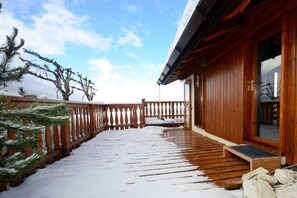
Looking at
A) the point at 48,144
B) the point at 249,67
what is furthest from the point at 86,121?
the point at 249,67

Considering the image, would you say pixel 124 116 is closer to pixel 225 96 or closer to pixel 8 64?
pixel 225 96

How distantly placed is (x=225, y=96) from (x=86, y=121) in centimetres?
336

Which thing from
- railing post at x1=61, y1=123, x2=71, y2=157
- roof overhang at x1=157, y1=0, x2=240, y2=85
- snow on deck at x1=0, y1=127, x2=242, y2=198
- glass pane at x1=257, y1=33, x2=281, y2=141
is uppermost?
roof overhang at x1=157, y1=0, x2=240, y2=85

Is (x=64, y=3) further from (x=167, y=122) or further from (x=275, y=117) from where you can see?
(x=275, y=117)

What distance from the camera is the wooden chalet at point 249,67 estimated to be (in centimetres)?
192

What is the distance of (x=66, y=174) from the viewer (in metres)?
2.15

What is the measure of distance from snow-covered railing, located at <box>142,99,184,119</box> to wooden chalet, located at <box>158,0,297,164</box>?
9.97 feet

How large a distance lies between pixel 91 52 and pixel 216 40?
13.4m

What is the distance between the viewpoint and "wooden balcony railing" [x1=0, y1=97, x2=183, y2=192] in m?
2.43

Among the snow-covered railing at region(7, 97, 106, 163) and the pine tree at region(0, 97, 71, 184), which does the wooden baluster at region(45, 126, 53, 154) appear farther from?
the pine tree at region(0, 97, 71, 184)

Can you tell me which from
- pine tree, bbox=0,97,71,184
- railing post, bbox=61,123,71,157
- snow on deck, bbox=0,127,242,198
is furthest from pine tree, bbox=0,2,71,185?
railing post, bbox=61,123,71,157

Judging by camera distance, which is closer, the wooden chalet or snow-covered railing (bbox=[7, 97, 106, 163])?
the wooden chalet

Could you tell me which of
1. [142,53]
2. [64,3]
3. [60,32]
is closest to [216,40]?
[64,3]

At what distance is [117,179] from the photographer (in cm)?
197
